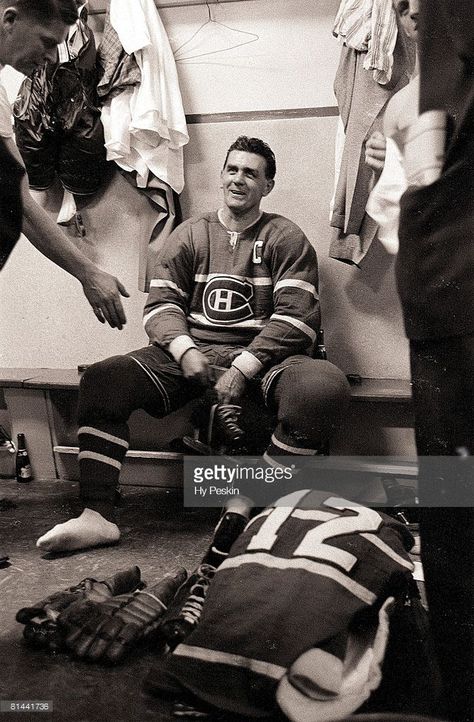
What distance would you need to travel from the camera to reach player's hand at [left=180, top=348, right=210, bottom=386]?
1135 mm

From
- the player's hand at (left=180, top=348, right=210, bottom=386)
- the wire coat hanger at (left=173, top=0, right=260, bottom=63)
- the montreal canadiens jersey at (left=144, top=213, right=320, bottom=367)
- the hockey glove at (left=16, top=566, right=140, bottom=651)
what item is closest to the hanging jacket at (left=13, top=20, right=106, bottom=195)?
the wire coat hanger at (left=173, top=0, right=260, bottom=63)

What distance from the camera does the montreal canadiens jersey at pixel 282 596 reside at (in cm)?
63

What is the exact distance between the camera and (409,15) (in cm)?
69

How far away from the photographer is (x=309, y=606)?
646 millimetres

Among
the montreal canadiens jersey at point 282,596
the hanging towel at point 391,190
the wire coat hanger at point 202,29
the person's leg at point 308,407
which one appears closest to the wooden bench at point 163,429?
the person's leg at point 308,407

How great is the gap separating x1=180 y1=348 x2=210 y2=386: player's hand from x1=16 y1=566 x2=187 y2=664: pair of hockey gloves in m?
0.37

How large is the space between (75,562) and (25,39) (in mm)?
734

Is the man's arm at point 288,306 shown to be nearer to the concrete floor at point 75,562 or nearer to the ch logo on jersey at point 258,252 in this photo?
the ch logo on jersey at point 258,252

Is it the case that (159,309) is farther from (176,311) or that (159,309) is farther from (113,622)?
(113,622)

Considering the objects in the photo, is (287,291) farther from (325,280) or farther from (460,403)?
(460,403)

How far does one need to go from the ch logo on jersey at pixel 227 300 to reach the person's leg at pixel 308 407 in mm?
162

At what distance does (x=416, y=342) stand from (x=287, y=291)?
55cm

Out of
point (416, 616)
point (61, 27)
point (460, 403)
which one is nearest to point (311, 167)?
point (61, 27)

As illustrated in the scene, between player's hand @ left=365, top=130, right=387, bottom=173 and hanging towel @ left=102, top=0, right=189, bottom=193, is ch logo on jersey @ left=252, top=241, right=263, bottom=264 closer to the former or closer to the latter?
hanging towel @ left=102, top=0, right=189, bottom=193
